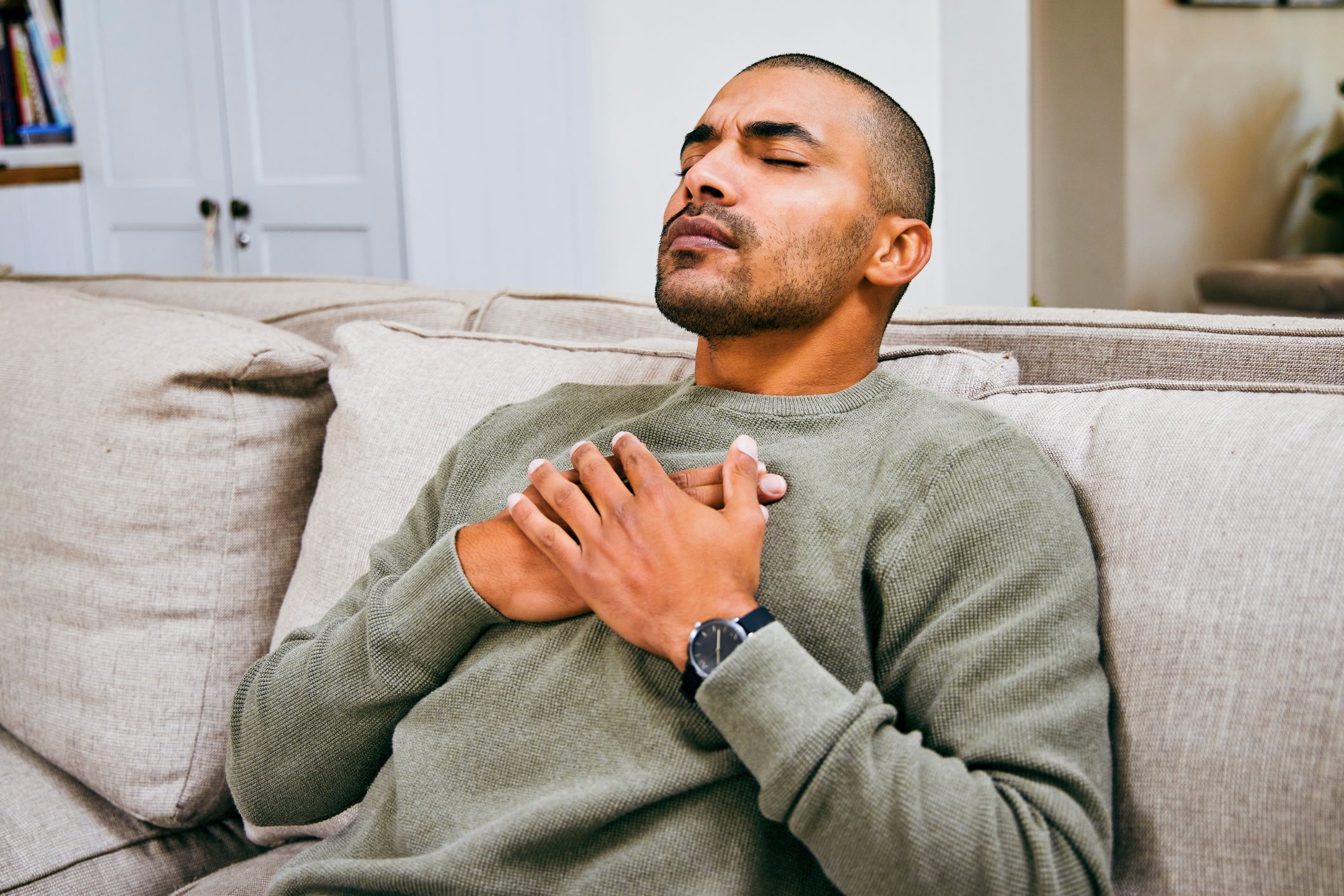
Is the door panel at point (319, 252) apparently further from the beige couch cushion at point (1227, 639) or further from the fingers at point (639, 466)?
the beige couch cushion at point (1227, 639)

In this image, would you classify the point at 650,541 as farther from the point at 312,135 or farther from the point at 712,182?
the point at 312,135

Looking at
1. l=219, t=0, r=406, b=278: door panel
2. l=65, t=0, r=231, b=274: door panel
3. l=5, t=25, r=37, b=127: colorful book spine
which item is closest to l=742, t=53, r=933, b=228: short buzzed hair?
l=219, t=0, r=406, b=278: door panel

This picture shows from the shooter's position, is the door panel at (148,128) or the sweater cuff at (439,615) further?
the door panel at (148,128)

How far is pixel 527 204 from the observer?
9.63ft

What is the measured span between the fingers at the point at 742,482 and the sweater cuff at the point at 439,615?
0.71ft

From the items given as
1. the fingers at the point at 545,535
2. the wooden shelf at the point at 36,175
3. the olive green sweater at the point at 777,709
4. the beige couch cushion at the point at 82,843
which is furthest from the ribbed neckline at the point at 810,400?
the wooden shelf at the point at 36,175

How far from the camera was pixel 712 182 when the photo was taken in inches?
39.5

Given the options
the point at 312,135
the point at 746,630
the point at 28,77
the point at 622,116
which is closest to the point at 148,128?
the point at 312,135

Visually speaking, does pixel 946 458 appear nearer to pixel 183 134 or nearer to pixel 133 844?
pixel 133 844

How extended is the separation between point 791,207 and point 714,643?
0.43 meters

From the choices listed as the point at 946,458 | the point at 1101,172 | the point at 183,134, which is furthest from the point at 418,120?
the point at 1101,172

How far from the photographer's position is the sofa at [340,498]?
30.4 inches

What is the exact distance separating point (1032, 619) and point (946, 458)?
155mm

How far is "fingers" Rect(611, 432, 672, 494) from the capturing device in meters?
0.85
